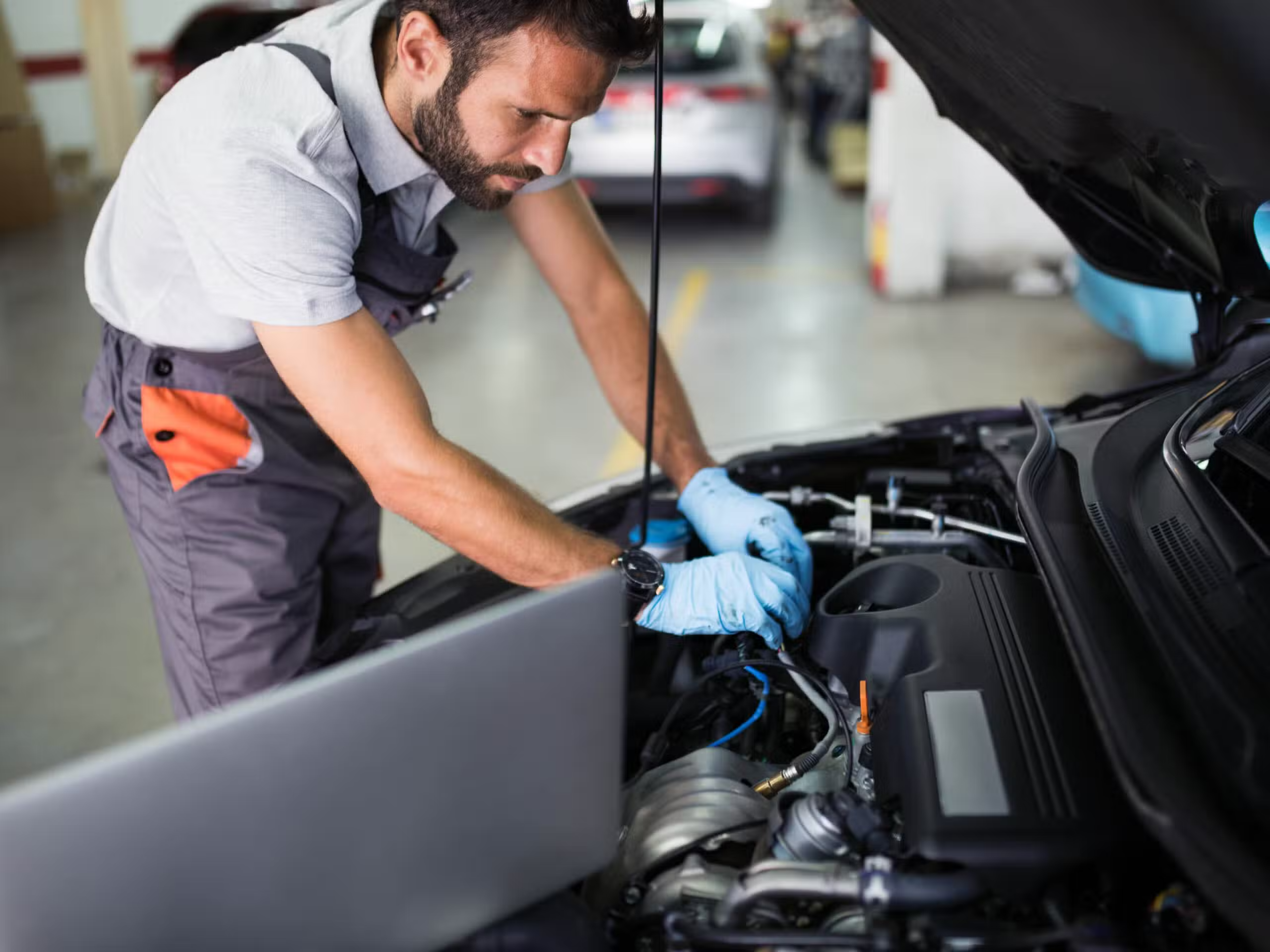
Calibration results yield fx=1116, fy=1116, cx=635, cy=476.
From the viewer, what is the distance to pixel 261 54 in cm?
142

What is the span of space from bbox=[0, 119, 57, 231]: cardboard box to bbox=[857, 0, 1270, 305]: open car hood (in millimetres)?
6428

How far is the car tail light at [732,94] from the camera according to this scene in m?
5.91

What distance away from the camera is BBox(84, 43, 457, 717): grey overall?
163 centimetres

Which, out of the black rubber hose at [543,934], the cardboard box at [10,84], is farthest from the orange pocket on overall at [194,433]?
the cardboard box at [10,84]

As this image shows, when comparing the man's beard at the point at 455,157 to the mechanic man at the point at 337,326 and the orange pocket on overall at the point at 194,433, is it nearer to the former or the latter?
the mechanic man at the point at 337,326

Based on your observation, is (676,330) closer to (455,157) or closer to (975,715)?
(455,157)

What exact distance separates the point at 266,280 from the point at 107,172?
833 centimetres

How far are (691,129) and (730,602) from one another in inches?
198

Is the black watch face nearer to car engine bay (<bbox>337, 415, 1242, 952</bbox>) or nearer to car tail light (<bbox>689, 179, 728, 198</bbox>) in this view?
car engine bay (<bbox>337, 415, 1242, 952</bbox>)

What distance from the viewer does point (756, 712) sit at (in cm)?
132

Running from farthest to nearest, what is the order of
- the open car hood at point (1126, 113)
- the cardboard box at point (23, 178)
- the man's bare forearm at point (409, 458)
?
the cardboard box at point (23, 178) < the man's bare forearm at point (409, 458) < the open car hood at point (1126, 113)

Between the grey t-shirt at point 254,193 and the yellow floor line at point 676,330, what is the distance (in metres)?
1.85

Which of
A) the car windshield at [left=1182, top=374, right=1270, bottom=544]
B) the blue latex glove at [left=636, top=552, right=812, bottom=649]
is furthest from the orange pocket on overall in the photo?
the car windshield at [left=1182, top=374, right=1270, bottom=544]

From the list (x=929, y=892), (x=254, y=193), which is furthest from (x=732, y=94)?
(x=929, y=892)
